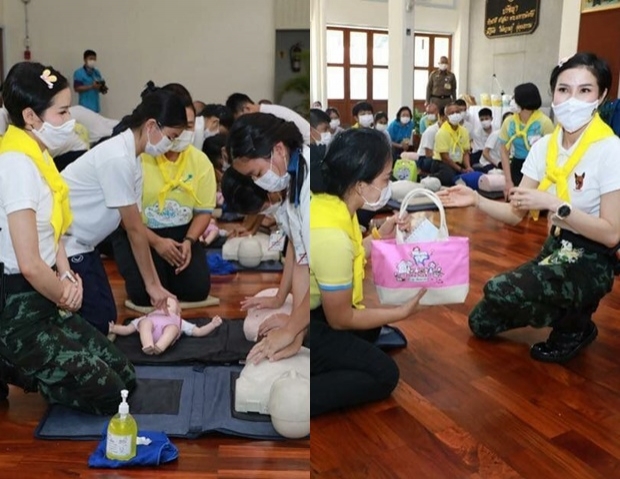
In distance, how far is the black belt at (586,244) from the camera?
175 cm

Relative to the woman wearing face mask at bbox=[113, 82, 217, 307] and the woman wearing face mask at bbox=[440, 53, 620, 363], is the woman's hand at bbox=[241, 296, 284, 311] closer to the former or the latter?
the woman wearing face mask at bbox=[113, 82, 217, 307]

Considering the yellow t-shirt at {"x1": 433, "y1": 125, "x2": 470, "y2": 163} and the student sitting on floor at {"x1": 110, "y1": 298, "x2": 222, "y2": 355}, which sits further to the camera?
the yellow t-shirt at {"x1": 433, "y1": 125, "x2": 470, "y2": 163}

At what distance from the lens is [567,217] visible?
1.60m

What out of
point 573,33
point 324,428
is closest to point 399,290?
point 324,428

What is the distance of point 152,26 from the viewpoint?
850 millimetres

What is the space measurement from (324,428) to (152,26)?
927 mm

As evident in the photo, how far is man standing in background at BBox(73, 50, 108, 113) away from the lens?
860mm

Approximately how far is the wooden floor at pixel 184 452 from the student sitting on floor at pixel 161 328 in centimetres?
3

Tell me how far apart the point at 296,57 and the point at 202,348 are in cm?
67

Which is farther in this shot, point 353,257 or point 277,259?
point 353,257

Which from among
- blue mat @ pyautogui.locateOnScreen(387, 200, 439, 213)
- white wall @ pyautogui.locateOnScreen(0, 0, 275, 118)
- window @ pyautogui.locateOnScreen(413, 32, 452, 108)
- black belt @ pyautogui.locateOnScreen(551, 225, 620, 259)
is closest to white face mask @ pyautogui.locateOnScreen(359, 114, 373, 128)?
window @ pyautogui.locateOnScreen(413, 32, 452, 108)

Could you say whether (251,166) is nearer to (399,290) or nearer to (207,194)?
(207,194)

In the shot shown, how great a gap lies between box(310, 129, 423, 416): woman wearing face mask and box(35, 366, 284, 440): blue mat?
230mm

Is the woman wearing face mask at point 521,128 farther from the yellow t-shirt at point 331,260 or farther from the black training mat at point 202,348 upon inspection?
the black training mat at point 202,348
